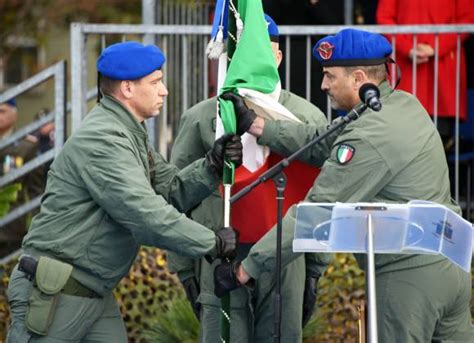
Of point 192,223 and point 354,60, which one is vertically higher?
point 354,60

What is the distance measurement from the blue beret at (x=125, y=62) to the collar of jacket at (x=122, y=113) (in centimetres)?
12

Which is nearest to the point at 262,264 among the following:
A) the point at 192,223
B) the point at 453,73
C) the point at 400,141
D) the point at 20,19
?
the point at 192,223

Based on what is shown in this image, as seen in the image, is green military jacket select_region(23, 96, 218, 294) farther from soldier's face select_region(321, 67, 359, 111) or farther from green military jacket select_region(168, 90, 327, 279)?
soldier's face select_region(321, 67, 359, 111)

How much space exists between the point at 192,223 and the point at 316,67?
465 centimetres

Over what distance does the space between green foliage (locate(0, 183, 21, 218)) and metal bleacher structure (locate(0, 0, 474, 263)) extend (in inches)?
10.3

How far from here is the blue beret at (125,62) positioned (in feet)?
25.1

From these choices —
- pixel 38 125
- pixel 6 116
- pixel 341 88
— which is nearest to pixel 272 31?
pixel 341 88

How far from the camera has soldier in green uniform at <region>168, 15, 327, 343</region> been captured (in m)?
8.23

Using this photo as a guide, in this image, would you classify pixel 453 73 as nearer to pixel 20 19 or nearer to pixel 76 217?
pixel 76 217

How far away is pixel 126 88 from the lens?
7.68 meters

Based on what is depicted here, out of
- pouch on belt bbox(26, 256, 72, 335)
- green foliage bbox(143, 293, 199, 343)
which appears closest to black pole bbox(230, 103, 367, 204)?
pouch on belt bbox(26, 256, 72, 335)

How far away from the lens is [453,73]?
11.4m

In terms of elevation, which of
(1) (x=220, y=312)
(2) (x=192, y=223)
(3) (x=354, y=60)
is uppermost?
(3) (x=354, y=60)

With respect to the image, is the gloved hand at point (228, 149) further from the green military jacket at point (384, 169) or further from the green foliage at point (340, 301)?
the green foliage at point (340, 301)
